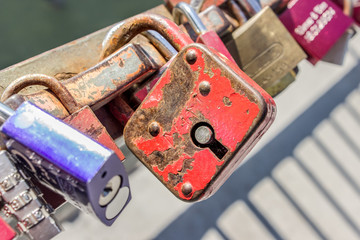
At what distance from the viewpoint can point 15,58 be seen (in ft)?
4.91

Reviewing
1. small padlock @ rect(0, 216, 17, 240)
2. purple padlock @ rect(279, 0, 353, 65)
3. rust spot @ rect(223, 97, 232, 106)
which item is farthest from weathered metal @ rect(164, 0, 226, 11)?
small padlock @ rect(0, 216, 17, 240)

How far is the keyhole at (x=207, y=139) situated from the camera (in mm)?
561

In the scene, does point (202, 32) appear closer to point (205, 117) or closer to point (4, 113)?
point (205, 117)

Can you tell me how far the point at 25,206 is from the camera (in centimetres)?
51

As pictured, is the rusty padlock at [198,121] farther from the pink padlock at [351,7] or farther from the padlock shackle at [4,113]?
the pink padlock at [351,7]

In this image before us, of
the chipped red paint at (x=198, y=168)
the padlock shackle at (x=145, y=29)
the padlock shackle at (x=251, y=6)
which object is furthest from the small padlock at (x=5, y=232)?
the padlock shackle at (x=251, y=6)

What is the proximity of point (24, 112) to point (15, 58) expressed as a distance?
3.89 ft

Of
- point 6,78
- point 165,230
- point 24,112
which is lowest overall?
point 165,230

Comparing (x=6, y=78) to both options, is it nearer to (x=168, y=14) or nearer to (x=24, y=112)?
(x=24, y=112)

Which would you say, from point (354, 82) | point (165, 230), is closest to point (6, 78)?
point (165, 230)

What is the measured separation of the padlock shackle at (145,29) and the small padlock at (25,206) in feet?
0.94

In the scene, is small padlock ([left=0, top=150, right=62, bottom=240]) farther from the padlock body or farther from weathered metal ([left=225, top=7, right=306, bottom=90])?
weathered metal ([left=225, top=7, right=306, bottom=90])

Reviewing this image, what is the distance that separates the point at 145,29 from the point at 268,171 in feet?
4.28

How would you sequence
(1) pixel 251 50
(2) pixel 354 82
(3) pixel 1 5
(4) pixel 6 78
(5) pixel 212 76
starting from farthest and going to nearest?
1. (2) pixel 354 82
2. (3) pixel 1 5
3. (1) pixel 251 50
4. (4) pixel 6 78
5. (5) pixel 212 76
